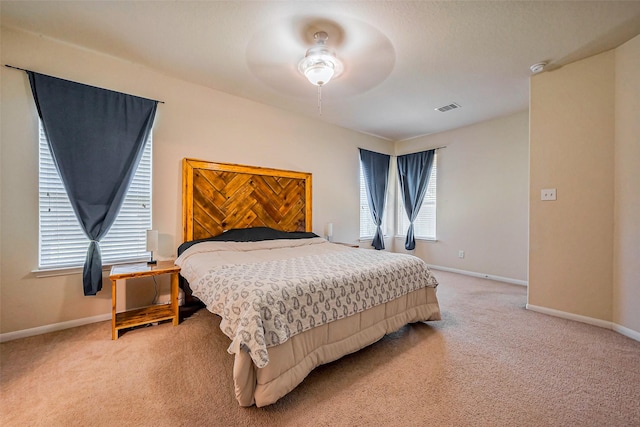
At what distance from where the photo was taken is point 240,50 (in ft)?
8.13

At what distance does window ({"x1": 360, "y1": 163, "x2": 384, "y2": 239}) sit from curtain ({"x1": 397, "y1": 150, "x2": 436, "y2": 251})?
75cm

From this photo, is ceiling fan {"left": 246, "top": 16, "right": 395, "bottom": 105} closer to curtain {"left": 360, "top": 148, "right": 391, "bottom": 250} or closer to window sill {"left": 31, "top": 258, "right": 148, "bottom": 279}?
curtain {"left": 360, "top": 148, "right": 391, "bottom": 250}

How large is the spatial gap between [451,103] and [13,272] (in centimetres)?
510

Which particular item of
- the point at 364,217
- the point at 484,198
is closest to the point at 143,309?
the point at 364,217

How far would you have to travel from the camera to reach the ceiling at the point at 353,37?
198 centimetres

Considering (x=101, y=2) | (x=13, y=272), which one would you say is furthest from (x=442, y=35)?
(x=13, y=272)

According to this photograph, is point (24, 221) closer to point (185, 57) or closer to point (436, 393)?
point (185, 57)

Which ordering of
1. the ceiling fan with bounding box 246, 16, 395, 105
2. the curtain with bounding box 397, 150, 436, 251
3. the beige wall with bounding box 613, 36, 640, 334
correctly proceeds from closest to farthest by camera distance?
the ceiling fan with bounding box 246, 16, 395, 105 < the beige wall with bounding box 613, 36, 640, 334 < the curtain with bounding box 397, 150, 436, 251

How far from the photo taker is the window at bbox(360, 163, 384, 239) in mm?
5098

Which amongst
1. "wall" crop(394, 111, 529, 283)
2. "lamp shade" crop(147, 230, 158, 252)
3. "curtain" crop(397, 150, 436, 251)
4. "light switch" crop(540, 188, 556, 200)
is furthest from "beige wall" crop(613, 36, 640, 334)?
"lamp shade" crop(147, 230, 158, 252)

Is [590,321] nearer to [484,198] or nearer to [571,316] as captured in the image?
[571,316]

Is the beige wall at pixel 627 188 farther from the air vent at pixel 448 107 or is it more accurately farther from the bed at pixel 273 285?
the bed at pixel 273 285

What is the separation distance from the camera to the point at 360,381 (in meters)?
1.72

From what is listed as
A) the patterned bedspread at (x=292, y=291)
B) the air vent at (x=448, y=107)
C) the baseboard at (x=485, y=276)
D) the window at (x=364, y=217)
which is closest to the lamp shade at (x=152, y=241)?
the patterned bedspread at (x=292, y=291)
